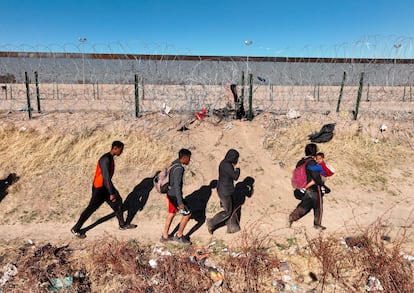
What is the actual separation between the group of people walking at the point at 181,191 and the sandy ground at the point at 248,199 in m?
0.23

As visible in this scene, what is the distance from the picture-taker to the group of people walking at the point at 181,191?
4.14 meters

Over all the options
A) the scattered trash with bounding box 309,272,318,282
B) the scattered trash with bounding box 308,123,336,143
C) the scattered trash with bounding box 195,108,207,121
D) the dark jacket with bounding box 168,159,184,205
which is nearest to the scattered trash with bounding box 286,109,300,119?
the scattered trash with bounding box 308,123,336,143

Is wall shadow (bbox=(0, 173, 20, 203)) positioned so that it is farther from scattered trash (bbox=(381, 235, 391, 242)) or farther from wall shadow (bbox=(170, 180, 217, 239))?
scattered trash (bbox=(381, 235, 391, 242))

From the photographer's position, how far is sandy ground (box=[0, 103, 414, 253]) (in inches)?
193

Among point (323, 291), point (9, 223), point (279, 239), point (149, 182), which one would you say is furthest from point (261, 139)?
point (9, 223)

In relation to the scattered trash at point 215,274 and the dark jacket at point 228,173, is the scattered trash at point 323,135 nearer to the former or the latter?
the dark jacket at point 228,173

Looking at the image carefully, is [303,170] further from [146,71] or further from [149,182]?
[146,71]

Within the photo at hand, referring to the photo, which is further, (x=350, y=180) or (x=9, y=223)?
(x=350, y=180)

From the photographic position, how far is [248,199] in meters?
5.96

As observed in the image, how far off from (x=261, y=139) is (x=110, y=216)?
422 cm

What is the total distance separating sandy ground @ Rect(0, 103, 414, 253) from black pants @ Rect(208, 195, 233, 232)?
20 centimetres

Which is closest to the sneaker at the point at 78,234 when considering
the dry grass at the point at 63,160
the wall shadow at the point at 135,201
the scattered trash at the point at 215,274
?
the wall shadow at the point at 135,201

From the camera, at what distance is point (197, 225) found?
521cm

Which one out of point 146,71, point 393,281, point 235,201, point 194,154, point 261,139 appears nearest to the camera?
point 393,281
